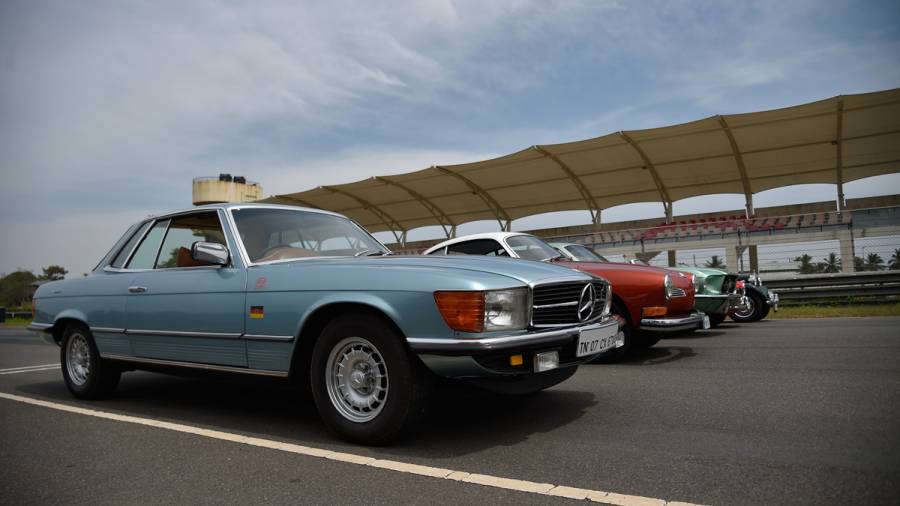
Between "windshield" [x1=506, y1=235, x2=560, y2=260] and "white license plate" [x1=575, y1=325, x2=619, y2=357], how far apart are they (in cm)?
339

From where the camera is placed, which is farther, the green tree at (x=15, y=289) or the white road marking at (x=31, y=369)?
the green tree at (x=15, y=289)

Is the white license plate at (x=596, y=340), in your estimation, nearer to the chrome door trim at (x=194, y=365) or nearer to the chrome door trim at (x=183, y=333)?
the chrome door trim at (x=194, y=365)

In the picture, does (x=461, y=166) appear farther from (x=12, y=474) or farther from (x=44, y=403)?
(x=12, y=474)

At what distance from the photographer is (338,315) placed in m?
3.63

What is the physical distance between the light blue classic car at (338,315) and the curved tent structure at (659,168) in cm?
1599

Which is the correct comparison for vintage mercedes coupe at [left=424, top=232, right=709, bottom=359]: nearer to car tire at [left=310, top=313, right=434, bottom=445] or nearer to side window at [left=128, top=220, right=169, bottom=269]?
side window at [left=128, top=220, right=169, bottom=269]

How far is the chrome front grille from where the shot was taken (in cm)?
352

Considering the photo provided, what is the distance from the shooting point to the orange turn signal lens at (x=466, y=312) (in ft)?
10.4

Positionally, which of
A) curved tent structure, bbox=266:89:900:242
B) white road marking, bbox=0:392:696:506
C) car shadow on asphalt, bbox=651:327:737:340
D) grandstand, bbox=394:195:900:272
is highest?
curved tent structure, bbox=266:89:900:242

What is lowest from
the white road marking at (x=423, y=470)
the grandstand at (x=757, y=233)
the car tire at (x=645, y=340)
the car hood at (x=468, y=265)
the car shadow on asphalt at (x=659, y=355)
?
the white road marking at (x=423, y=470)

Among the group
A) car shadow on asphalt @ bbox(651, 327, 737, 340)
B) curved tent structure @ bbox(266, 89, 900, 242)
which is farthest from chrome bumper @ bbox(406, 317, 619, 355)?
curved tent structure @ bbox(266, 89, 900, 242)

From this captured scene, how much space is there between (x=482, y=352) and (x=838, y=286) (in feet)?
43.4

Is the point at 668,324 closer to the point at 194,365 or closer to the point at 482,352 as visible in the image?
the point at 482,352

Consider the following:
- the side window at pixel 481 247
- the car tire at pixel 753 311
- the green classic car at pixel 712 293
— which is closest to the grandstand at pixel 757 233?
the car tire at pixel 753 311
